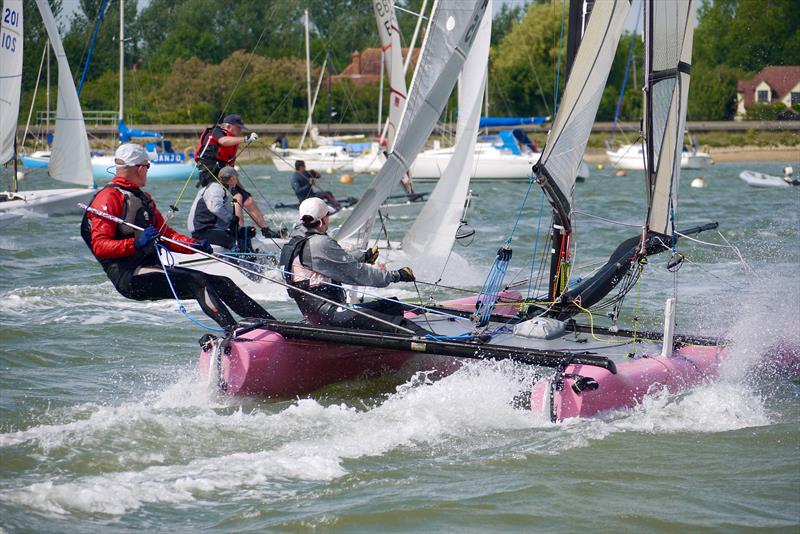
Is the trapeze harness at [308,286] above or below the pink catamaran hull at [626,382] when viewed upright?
above

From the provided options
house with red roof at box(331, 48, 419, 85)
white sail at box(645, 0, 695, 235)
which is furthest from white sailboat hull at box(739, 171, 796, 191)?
house with red roof at box(331, 48, 419, 85)

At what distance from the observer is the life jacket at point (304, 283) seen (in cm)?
694

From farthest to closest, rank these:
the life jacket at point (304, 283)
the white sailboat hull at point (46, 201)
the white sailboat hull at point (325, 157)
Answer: the white sailboat hull at point (325, 157)
the white sailboat hull at point (46, 201)
the life jacket at point (304, 283)

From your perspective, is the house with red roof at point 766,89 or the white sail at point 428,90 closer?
the white sail at point 428,90

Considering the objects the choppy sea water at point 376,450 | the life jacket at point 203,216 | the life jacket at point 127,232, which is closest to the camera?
the choppy sea water at point 376,450

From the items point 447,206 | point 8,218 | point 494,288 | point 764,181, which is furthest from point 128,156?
point 764,181

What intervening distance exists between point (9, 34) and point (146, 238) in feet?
43.6

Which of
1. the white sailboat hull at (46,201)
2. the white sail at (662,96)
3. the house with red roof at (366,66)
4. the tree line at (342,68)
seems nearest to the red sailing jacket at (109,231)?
the white sail at (662,96)

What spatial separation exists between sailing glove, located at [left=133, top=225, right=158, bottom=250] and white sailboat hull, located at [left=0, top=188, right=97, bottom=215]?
11.9 meters

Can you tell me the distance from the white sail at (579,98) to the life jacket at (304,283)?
1.49 meters

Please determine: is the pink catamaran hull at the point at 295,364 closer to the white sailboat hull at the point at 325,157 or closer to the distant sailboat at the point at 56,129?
the distant sailboat at the point at 56,129

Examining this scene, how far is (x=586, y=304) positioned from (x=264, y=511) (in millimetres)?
3593

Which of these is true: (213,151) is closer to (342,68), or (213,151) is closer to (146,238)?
(146,238)

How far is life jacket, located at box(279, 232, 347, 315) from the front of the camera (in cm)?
694
